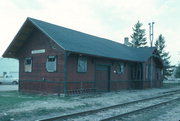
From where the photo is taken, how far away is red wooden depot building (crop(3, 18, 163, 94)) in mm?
16203

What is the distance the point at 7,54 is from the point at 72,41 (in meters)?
6.48

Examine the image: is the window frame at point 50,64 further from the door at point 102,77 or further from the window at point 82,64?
the door at point 102,77

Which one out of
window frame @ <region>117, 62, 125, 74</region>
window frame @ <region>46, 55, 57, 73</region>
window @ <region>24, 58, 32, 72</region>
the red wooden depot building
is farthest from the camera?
window frame @ <region>117, 62, 125, 74</region>

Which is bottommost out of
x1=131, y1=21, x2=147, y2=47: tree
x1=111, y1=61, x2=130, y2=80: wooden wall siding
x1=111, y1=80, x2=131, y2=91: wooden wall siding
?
x1=111, y1=80, x2=131, y2=91: wooden wall siding

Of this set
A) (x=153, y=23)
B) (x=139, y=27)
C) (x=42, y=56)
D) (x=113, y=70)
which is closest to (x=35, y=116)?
(x=42, y=56)

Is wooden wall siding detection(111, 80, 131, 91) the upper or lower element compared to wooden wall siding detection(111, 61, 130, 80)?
lower

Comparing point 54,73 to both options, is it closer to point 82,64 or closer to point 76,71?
point 76,71

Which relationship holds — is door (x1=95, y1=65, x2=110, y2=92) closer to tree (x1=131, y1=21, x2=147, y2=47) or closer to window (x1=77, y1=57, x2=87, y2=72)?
window (x1=77, y1=57, x2=87, y2=72)

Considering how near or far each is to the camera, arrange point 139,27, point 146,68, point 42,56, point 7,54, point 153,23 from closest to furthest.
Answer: point 42,56 < point 7,54 < point 146,68 < point 153,23 < point 139,27

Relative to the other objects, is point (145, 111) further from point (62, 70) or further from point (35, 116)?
point (62, 70)

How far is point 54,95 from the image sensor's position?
16.2m

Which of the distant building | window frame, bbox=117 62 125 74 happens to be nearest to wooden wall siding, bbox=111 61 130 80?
window frame, bbox=117 62 125 74

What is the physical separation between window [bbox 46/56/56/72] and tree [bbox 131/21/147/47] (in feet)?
129

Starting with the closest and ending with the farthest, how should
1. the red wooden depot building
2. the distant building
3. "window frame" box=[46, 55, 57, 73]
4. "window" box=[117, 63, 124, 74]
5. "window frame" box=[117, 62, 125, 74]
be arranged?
the red wooden depot building < "window frame" box=[46, 55, 57, 73] < "window frame" box=[117, 62, 125, 74] < "window" box=[117, 63, 124, 74] < the distant building
